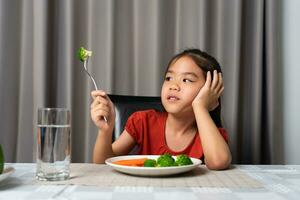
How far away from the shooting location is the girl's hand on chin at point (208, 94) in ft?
4.45

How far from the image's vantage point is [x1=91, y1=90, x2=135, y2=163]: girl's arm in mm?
1196

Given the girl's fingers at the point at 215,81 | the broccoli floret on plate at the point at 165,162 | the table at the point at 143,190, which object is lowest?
the table at the point at 143,190

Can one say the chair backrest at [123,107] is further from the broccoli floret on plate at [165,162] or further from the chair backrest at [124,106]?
the broccoli floret on plate at [165,162]

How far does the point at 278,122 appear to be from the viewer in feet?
6.95

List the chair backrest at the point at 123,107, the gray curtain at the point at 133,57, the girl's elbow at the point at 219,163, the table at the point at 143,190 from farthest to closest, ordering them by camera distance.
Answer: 1. the gray curtain at the point at 133,57
2. the chair backrest at the point at 123,107
3. the girl's elbow at the point at 219,163
4. the table at the point at 143,190

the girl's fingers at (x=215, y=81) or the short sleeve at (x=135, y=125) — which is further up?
the girl's fingers at (x=215, y=81)

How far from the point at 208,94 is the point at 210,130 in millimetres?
162

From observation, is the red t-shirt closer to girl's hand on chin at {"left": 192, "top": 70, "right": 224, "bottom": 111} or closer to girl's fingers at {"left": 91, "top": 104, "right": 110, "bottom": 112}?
girl's hand on chin at {"left": 192, "top": 70, "right": 224, "bottom": 111}

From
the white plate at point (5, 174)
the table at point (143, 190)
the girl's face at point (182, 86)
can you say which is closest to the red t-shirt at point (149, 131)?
the girl's face at point (182, 86)

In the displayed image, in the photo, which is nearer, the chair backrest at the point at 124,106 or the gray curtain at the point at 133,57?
the chair backrest at the point at 124,106

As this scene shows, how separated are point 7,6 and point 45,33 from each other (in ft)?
0.85

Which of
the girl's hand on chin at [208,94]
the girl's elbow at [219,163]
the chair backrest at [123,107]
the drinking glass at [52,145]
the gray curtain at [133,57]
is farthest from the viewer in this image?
the gray curtain at [133,57]

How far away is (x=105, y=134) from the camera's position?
132 centimetres

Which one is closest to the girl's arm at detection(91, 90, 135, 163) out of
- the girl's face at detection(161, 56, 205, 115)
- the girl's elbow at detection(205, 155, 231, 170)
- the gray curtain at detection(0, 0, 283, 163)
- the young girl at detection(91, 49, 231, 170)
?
the young girl at detection(91, 49, 231, 170)
